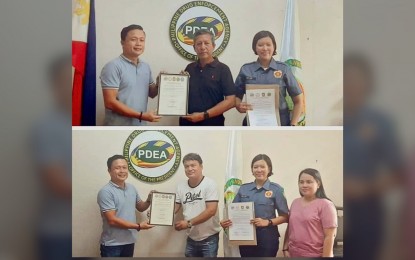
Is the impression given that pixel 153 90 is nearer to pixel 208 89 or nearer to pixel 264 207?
pixel 208 89

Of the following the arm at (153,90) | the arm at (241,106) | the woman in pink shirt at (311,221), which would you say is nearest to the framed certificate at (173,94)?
the arm at (153,90)

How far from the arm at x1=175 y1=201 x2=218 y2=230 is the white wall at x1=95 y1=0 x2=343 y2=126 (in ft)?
1.08

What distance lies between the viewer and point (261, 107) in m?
2.27

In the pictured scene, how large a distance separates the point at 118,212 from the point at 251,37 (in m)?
0.82

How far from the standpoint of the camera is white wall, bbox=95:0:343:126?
2252mm

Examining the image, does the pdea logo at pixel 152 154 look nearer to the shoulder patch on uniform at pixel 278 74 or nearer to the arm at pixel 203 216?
the arm at pixel 203 216

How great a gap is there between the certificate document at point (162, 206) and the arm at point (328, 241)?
1.89 feet

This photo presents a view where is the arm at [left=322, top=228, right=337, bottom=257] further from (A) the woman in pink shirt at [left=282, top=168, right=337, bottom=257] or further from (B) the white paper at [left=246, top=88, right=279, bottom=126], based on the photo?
(B) the white paper at [left=246, top=88, right=279, bottom=126]

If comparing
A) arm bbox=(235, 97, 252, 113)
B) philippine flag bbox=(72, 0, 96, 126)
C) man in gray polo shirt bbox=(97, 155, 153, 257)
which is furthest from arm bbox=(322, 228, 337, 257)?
philippine flag bbox=(72, 0, 96, 126)

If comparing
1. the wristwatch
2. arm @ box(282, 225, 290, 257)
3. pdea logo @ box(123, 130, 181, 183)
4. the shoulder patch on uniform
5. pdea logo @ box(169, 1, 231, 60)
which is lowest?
arm @ box(282, 225, 290, 257)

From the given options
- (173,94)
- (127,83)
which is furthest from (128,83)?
(173,94)
